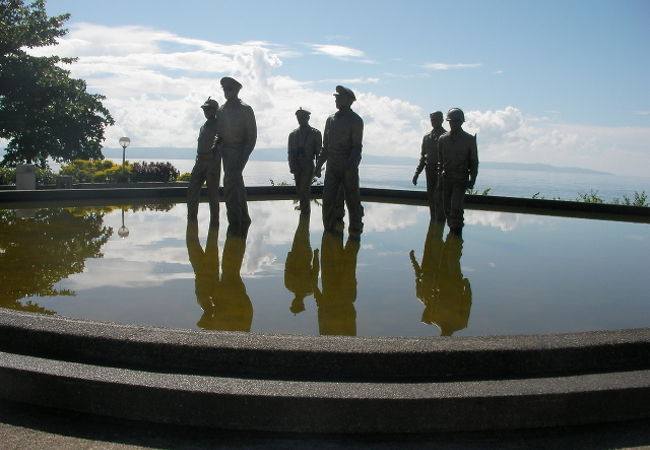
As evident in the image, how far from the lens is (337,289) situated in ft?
23.0

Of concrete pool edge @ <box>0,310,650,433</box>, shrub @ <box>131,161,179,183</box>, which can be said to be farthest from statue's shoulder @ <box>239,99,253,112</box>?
shrub @ <box>131,161,179,183</box>

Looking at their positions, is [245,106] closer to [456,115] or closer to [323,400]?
[456,115]

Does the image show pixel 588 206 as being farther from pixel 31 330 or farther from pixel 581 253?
pixel 31 330

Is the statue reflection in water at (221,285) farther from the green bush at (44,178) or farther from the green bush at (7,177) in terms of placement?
the green bush at (7,177)

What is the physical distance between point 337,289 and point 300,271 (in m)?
1.12

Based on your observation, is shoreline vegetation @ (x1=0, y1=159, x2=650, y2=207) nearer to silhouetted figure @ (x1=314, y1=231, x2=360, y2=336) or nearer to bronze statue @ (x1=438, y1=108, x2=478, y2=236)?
bronze statue @ (x1=438, y1=108, x2=478, y2=236)

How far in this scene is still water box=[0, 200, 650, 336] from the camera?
19.0 ft

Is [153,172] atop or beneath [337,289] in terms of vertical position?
atop

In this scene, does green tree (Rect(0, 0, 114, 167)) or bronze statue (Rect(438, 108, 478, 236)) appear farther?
green tree (Rect(0, 0, 114, 167))

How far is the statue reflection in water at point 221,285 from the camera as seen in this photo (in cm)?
555

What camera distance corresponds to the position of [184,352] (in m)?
3.88

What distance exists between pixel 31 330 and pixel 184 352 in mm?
994

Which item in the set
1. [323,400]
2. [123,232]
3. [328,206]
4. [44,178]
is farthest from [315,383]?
[44,178]

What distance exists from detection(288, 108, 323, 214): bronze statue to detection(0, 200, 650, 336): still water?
1.57m
